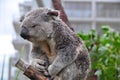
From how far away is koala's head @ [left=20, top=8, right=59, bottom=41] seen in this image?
2145mm

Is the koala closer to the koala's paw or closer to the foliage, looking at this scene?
the koala's paw

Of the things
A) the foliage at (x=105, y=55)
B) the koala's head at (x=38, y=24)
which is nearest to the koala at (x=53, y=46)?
the koala's head at (x=38, y=24)

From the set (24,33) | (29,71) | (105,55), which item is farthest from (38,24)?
(105,55)

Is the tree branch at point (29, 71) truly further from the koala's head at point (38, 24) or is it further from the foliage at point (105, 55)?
the foliage at point (105, 55)

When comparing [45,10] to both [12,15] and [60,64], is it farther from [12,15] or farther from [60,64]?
[12,15]

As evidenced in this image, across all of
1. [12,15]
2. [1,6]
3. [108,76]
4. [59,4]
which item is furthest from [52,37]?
[12,15]

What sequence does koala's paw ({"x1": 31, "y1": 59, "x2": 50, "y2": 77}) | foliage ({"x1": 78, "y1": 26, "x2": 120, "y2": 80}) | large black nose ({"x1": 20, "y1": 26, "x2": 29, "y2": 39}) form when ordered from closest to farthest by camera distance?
large black nose ({"x1": 20, "y1": 26, "x2": 29, "y2": 39}) < koala's paw ({"x1": 31, "y1": 59, "x2": 50, "y2": 77}) < foliage ({"x1": 78, "y1": 26, "x2": 120, "y2": 80})

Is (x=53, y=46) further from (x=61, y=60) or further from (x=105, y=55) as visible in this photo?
(x=105, y=55)

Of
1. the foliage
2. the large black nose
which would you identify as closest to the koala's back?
the large black nose

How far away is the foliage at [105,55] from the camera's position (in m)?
3.30

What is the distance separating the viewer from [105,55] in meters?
3.38

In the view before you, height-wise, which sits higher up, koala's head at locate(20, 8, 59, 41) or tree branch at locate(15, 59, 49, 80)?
koala's head at locate(20, 8, 59, 41)

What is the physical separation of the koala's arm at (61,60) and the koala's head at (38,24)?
106mm

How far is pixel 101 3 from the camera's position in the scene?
1536cm
